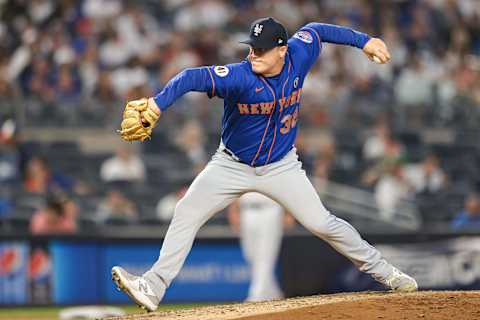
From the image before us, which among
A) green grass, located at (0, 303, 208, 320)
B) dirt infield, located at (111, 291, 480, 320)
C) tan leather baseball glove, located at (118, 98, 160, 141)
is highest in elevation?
tan leather baseball glove, located at (118, 98, 160, 141)

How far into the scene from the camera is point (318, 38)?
7613mm

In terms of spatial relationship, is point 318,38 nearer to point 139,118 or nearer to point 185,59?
point 139,118

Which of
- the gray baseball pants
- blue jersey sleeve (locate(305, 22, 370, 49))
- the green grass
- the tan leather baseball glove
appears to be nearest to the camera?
the tan leather baseball glove

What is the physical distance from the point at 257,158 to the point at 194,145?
6836mm

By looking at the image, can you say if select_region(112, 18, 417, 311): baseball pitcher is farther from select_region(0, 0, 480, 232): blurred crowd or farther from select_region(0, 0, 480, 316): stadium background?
select_region(0, 0, 480, 232): blurred crowd

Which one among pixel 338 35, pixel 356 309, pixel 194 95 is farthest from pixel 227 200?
pixel 194 95

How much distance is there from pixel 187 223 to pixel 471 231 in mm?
6317

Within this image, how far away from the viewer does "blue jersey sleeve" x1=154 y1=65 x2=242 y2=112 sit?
21.9ft

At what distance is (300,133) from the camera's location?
587 inches

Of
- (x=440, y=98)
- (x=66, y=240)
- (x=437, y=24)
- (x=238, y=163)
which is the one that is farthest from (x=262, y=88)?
(x=437, y=24)

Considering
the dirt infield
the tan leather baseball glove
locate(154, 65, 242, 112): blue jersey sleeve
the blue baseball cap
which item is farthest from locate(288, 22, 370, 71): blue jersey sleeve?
the dirt infield

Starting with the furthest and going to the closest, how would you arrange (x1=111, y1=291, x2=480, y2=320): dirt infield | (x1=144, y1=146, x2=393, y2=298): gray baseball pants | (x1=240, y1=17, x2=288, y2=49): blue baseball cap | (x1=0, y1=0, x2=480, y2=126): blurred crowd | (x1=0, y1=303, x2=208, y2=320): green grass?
(x1=0, y1=0, x2=480, y2=126): blurred crowd
(x1=0, y1=303, x2=208, y2=320): green grass
(x1=144, y1=146, x2=393, y2=298): gray baseball pants
(x1=240, y1=17, x2=288, y2=49): blue baseball cap
(x1=111, y1=291, x2=480, y2=320): dirt infield

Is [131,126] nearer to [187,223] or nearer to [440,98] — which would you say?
[187,223]

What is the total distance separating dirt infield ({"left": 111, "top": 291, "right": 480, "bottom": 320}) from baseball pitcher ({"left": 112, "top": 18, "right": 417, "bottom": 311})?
36 centimetres
